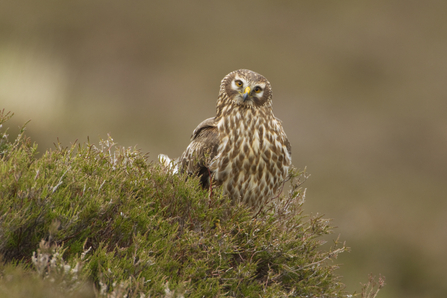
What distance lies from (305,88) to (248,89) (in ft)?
36.8

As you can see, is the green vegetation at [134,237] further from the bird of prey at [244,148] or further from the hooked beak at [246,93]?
the hooked beak at [246,93]

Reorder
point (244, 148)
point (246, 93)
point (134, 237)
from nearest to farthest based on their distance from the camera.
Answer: point (134, 237) < point (244, 148) < point (246, 93)

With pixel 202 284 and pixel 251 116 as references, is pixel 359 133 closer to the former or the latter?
pixel 251 116

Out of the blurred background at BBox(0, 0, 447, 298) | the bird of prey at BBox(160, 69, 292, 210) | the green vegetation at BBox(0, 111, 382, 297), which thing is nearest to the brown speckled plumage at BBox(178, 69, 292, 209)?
the bird of prey at BBox(160, 69, 292, 210)

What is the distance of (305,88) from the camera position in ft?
51.6

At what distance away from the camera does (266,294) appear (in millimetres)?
3350

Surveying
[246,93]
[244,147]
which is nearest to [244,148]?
[244,147]

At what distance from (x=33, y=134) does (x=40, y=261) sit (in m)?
6.01

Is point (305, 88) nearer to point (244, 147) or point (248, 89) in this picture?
point (248, 89)

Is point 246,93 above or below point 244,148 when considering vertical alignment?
above

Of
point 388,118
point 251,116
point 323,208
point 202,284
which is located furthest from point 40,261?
point 388,118

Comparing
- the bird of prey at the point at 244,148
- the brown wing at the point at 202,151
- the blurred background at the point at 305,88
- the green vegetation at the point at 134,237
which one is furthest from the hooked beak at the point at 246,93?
the blurred background at the point at 305,88

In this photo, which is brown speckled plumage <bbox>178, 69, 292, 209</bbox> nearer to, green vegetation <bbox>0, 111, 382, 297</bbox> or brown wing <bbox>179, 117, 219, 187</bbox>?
brown wing <bbox>179, 117, 219, 187</bbox>

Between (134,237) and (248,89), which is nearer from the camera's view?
(134,237)
